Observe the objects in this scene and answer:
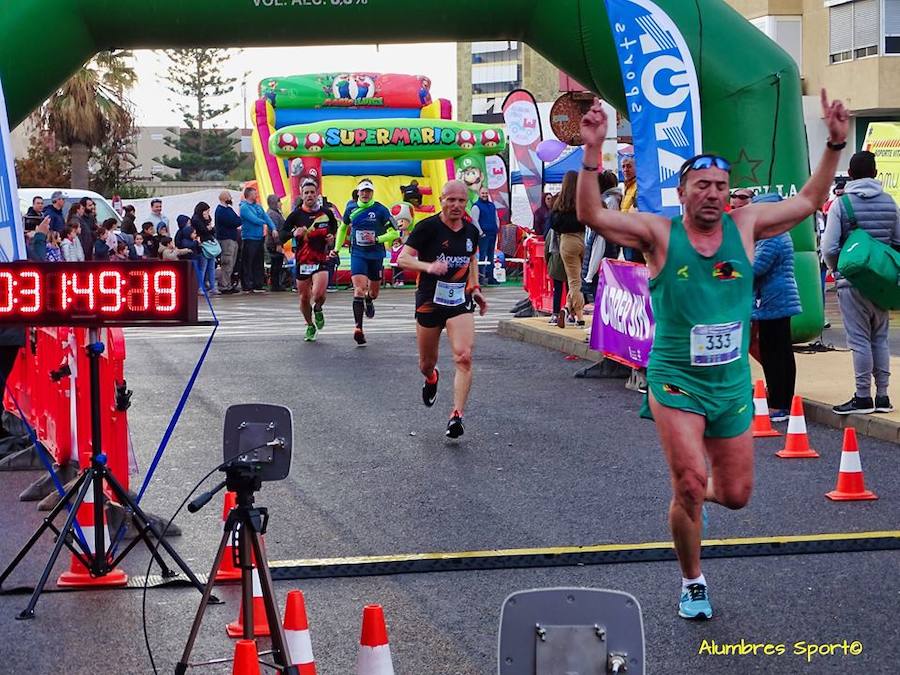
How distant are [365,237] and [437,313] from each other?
709cm

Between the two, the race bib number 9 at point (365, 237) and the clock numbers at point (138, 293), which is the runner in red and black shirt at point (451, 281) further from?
the race bib number 9 at point (365, 237)

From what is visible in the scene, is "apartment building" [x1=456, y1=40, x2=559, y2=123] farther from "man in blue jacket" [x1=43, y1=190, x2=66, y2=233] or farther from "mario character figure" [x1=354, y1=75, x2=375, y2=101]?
"man in blue jacket" [x1=43, y1=190, x2=66, y2=233]

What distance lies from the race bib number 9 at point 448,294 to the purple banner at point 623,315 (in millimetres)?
2075

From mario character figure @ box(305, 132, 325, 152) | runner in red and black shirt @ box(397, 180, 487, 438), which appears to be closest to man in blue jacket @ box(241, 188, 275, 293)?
mario character figure @ box(305, 132, 325, 152)

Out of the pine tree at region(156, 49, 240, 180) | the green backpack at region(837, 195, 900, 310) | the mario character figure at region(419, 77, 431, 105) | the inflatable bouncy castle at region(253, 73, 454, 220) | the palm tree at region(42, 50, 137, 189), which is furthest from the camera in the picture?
the pine tree at region(156, 49, 240, 180)

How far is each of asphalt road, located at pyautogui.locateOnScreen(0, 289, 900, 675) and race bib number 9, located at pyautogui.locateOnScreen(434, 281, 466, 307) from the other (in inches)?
39.9

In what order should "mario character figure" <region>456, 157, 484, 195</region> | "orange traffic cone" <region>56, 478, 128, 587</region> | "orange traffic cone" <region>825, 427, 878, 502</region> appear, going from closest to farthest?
"orange traffic cone" <region>56, 478, 128, 587</region>
"orange traffic cone" <region>825, 427, 878, 502</region>
"mario character figure" <region>456, 157, 484, 195</region>

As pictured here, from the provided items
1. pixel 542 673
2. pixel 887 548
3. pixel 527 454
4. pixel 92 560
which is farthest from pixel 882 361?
pixel 542 673

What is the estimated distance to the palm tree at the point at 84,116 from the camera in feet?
149

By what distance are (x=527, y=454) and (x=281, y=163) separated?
77.4ft

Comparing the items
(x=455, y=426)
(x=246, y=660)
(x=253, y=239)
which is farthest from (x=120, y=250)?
(x=246, y=660)

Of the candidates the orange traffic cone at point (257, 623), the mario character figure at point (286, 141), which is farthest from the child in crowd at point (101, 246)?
the orange traffic cone at point (257, 623)

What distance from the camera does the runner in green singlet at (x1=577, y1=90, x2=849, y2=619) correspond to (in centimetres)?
607

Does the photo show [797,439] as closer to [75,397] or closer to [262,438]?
[75,397]
